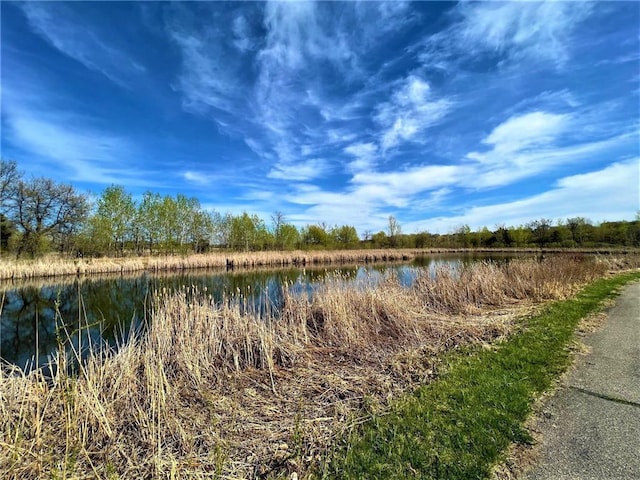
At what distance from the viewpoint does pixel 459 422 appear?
9.68 feet

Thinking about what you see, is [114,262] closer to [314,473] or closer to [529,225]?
[314,473]

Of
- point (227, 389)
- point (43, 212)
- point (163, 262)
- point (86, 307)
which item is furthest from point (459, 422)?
point (43, 212)

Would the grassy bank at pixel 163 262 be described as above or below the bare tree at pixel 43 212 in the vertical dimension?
below

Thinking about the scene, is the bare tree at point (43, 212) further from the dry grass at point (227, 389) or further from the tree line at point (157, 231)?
the dry grass at point (227, 389)

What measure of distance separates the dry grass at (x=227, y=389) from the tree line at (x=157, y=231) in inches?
1113

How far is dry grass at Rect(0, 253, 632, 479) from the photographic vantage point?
2594 millimetres

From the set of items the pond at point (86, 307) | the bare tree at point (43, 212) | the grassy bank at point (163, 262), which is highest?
the bare tree at point (43, 212)

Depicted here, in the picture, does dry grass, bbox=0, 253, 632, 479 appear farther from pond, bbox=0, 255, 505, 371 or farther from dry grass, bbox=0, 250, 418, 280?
dry grass, bbox=0, 250, 418, 280

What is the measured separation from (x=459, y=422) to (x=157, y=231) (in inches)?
1473

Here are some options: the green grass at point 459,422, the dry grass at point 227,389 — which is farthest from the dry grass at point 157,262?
the green grass at point 459,422

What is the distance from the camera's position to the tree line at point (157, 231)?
84.0ft

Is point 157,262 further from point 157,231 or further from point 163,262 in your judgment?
point 157,231

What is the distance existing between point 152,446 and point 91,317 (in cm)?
993

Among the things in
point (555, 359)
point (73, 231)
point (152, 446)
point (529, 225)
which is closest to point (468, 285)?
point (555, 359)
